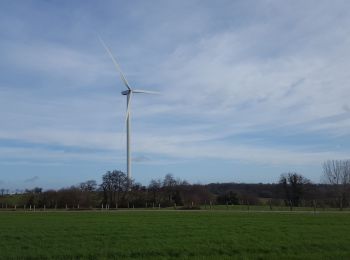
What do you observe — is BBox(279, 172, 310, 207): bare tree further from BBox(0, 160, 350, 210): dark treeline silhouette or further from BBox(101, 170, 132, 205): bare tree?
BBox(101, 170, 132, 205): bare tree

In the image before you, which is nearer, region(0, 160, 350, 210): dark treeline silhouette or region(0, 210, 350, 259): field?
region(0, 210, 350, 259): field

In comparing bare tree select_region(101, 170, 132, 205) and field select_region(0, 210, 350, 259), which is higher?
bare tree select_region(101, 170, 132, 205)

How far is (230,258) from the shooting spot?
63.0 feet

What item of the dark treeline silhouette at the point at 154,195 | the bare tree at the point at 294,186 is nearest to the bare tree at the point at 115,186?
the dark treeline silhouette at the point at 154,195

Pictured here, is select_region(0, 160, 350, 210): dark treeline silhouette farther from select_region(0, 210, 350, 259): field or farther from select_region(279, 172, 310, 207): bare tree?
select_region(0, 210, 350, 259): field

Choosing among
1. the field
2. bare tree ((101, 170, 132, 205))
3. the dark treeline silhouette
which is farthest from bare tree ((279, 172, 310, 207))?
the field

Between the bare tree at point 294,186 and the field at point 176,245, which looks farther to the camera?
the bare tree at point 294,186

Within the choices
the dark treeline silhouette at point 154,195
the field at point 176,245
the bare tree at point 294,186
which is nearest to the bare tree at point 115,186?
the dark treeline silhouette at point 154,195

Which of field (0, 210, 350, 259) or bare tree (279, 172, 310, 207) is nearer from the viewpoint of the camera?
field (0, 210, 350, 259)

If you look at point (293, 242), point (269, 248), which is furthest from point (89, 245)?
point (293, 242)

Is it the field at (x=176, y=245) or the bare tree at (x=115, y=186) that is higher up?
the bare tree at (x=115, y=186)

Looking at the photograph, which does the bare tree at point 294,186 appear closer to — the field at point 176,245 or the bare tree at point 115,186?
the bare tree at point 115,186

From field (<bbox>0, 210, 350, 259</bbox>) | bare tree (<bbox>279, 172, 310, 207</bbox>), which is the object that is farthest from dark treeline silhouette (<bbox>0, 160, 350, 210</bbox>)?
field (<bbox>0, 210, 350, 259</bbox>)

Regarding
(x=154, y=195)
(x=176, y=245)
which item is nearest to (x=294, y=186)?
(x=154, y=195)
